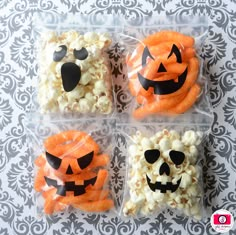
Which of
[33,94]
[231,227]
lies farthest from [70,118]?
[231,227]

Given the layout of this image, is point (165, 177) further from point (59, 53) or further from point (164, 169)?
point (59, 53)

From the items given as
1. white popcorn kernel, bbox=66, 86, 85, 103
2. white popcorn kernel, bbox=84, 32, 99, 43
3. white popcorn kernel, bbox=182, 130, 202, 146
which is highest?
white popcorn kernel, bbox=84, 32, 99, 43

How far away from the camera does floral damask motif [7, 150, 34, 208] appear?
1.14 meters

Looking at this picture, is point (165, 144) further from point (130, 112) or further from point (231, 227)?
point (231, 227)

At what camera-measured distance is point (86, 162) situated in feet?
3.54

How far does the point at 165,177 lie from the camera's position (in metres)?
1.03

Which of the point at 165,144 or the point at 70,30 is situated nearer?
the point at 165,144

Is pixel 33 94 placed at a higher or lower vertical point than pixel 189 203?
higher

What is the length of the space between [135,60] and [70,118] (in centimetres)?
23

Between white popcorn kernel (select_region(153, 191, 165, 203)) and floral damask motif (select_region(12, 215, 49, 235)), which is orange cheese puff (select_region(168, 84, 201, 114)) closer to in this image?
white popcorn kernel (select_region(153, 191, 165, 203))

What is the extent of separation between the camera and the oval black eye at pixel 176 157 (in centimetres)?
104

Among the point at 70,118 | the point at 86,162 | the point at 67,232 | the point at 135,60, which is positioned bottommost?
the point at 67,232

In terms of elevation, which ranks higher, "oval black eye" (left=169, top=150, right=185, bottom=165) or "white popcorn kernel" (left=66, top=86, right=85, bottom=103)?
"white popcorn kernel" (left=66, top=86, right=85, bottom=103)

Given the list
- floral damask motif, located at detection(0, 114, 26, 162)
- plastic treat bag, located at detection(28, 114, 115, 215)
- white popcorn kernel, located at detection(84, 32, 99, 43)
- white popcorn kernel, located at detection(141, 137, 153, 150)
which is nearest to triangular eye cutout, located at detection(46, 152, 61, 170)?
plastic treat bag, located at detection(28, 114, 115, 215)
